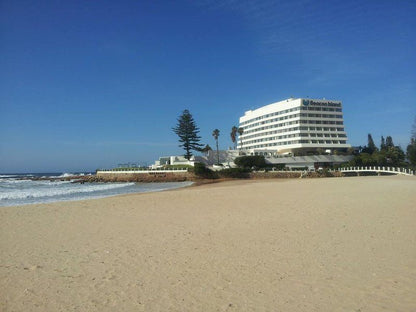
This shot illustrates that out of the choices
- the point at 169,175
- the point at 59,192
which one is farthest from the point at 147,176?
the point at 59,192

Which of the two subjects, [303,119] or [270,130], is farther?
[270,130]

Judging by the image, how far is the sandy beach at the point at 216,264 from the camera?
471cm

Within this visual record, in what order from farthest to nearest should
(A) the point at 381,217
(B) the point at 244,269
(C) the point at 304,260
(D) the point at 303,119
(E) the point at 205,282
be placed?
(D) the point at 303,119, (A) the point at 381,217, (C) the point at 304,260, (B) the point at 244,269, (E) the point at 205,282

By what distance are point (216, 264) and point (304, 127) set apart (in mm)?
75978

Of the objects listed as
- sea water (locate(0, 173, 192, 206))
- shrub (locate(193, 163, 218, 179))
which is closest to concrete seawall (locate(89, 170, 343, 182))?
shrub (locate(193, 163, 218, 179))

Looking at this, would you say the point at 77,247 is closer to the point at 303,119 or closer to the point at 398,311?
the point at 398,311

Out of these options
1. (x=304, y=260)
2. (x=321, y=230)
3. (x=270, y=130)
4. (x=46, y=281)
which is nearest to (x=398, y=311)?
(x=304, y=260)

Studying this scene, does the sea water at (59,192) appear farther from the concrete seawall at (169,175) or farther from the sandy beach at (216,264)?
the sandy beach at (216,264)

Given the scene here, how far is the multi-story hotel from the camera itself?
7706cm

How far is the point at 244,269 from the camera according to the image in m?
5.95

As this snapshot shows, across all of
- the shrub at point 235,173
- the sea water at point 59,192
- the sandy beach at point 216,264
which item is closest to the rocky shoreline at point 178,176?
the shrub at point 235,173

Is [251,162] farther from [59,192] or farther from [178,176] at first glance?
[59,192]

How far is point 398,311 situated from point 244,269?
259 centimetres

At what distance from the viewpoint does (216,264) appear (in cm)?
629
